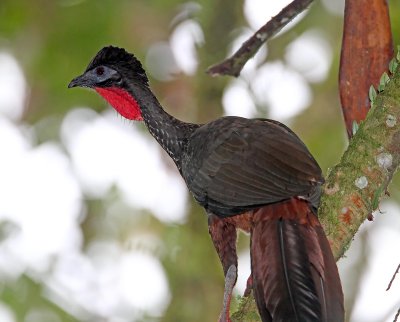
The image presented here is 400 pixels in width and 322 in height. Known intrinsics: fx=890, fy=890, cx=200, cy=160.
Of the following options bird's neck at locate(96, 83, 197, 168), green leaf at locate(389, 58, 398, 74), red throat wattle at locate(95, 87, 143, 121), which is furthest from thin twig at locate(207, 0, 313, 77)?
green leaf at locate(389, 58, 398, 74)

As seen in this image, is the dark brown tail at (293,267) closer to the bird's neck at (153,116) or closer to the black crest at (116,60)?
the bird's neck at (153,116)

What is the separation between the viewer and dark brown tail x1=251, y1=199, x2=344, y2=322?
3238 millimetres

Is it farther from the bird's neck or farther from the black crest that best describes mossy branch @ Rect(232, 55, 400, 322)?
the black crest

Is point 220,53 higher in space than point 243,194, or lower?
higher

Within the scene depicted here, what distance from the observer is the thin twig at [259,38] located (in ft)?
14.3

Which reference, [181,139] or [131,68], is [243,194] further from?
[131,68]

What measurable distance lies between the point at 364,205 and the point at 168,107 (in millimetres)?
3377

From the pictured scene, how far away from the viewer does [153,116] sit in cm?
455

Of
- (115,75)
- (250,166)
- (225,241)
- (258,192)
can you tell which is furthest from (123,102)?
(258,192)

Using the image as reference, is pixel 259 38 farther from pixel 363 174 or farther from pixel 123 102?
pixel 363 174

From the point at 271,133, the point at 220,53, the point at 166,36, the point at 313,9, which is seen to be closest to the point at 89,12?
the point at 166,36

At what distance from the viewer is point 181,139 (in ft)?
14.5

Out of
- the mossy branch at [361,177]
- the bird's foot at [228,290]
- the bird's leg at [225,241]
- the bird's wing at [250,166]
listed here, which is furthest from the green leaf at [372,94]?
the bird's foot at [228,290]

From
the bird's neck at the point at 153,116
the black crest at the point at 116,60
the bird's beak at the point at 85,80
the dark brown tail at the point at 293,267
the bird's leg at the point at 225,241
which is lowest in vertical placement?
the dark brown tail at the point at 293,267
